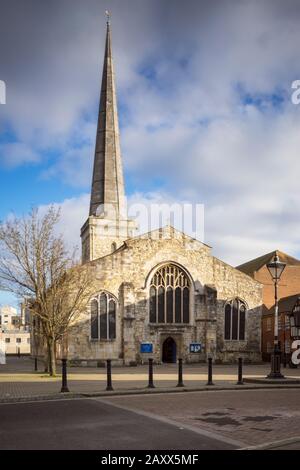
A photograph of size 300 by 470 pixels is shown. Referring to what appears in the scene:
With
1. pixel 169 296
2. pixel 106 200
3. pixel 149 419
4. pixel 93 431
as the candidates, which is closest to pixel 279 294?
pixel 169 296

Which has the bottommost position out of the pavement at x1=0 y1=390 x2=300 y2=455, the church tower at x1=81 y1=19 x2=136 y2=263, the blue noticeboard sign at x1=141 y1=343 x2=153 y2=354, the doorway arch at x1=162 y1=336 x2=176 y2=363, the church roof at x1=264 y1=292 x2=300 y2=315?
the doorway arch at x1=162 y1=336 x2=176 y2=363

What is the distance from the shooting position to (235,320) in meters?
40.1

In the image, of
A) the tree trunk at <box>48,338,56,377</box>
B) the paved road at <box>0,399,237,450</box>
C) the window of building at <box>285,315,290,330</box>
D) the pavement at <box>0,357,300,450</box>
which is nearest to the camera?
the paved road at <box>0,399,237,450</box>

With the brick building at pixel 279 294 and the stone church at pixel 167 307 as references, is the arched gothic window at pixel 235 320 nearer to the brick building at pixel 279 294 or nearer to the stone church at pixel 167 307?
the stone church at pixel 167 307

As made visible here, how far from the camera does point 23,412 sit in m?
11.4

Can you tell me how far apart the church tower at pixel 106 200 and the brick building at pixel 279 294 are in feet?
48.5

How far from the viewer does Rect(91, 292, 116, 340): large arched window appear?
36.3 metres

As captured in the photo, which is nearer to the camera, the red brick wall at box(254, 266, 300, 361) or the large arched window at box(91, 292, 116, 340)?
the large arched window at box(91, 292, 116, 340)

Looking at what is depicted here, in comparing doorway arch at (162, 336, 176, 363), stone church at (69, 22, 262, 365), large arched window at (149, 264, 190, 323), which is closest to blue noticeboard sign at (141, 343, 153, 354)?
stone church at (69, 22, 262, 365)

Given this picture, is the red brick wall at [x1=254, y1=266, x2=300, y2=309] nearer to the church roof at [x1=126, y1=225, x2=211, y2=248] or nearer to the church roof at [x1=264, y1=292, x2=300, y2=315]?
the church roof at [x1=264, y1=292, x2=300, y2=315]

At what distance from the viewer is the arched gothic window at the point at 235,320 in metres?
39.8

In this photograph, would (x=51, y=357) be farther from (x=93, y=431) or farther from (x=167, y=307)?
(x=93, y=431)

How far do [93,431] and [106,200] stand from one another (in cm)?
4102
